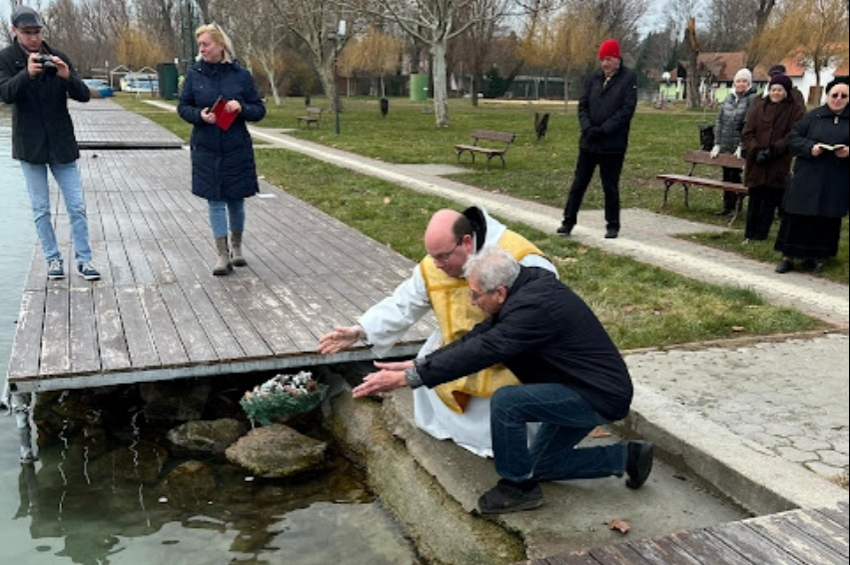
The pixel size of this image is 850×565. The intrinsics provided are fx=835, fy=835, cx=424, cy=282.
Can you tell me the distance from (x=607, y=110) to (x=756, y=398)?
4.57m

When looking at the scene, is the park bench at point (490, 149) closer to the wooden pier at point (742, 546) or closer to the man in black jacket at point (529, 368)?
the man in black jacket at point (529, 368)

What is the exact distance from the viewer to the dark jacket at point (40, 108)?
5.84 meters

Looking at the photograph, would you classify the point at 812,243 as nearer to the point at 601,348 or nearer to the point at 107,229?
the point at 601,348

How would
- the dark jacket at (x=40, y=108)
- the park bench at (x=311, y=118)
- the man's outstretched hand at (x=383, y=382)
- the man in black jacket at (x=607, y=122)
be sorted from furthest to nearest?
the park bench at (x=311, y=118) → the man in black jacket at (x=607, y=122) → the dark jacket at (x=40, y=108) → the man's outstretched hand at (x=383, y=382)

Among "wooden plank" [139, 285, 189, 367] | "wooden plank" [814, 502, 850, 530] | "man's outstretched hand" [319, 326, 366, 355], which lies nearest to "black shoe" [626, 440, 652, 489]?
"wooden plank" [814, 502, 850, 530]

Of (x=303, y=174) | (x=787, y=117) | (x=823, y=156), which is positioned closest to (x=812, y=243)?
(x=823, y=156)

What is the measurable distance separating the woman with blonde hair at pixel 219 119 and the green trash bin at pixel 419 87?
47773mm

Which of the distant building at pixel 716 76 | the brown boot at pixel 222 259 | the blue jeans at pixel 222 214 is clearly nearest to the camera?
the blue jeans at pixel 222 214

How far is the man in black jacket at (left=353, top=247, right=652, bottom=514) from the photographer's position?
3.30 meters

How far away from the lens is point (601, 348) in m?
3.42

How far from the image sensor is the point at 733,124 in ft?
34.8

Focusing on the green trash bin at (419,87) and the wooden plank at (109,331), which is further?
the green trash bin at (419,87)

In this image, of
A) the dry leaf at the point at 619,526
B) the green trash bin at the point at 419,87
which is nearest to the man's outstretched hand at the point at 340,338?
the dry leaf at the point at 619,526

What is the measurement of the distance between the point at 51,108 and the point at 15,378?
2.49 m
